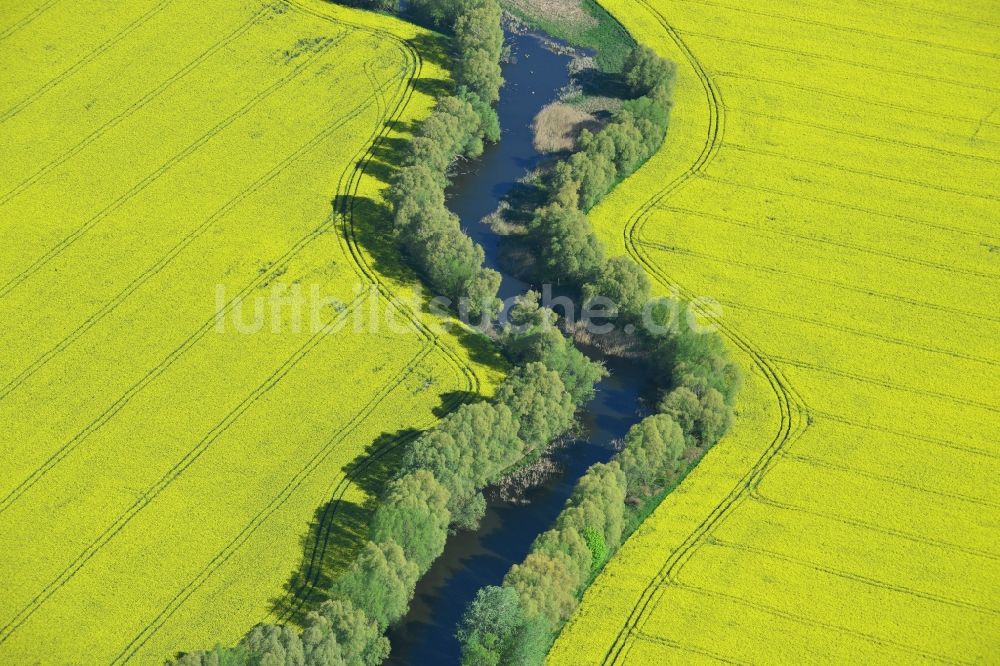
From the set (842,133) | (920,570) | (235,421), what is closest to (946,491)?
(920,570)

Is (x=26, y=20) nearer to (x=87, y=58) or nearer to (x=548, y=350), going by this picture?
(x=87, y=58)

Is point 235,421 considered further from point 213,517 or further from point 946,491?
point 946,491

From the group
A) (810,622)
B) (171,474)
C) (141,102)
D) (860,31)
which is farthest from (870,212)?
(141,102)

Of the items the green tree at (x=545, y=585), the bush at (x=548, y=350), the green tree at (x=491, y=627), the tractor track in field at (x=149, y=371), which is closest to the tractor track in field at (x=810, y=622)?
the green tree at (x=545, y=585)

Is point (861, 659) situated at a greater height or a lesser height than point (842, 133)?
lesser

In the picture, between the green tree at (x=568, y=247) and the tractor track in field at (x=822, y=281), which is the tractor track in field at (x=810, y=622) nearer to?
the green tree at (x=568, y=247)

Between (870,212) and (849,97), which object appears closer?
(870,212)

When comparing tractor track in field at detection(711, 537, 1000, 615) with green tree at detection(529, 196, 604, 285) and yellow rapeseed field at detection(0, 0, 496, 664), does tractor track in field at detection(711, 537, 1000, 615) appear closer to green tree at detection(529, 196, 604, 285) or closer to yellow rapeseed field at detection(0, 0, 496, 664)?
yellow rapeseed field at detection(0, 0, 496, 664)

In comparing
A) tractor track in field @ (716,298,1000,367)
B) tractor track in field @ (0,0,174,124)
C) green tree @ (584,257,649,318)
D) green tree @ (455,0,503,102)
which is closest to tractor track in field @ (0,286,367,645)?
green tree @ (584,257,649,318)
